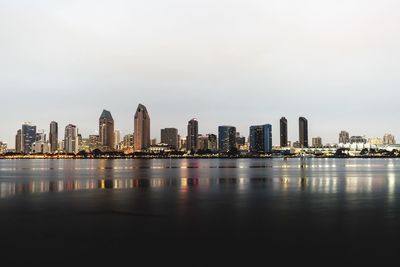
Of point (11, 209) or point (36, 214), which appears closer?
point (36, 214)

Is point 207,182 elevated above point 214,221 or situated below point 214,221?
below

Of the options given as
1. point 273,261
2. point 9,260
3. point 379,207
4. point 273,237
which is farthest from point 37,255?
point 379,207

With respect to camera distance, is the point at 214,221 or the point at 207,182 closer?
the point at 214,221

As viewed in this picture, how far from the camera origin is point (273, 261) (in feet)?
53.1

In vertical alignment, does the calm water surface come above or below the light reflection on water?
above

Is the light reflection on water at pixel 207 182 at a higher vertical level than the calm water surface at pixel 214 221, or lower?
lower

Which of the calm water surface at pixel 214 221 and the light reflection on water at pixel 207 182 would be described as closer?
the calm water surface at pixel 214 221

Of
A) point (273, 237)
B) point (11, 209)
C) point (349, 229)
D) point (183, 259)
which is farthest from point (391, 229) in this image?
point (11, 209)

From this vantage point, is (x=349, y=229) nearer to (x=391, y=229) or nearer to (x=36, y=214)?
(x=391, y=229)

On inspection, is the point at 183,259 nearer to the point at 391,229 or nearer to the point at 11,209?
the point at 391,229

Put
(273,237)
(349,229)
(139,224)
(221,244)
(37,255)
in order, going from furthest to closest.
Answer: (139,224) → (349,229) → (273,237) → (221,244) → (37,255)

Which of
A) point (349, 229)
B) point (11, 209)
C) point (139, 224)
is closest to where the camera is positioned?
point (349, 229)

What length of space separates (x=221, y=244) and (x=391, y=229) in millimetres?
9737

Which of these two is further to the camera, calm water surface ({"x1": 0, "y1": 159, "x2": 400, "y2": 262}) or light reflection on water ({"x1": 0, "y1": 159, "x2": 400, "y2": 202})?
light reflection on water ({"x1": 0, "y1": 159, "x2": 400, "y2": 202})
